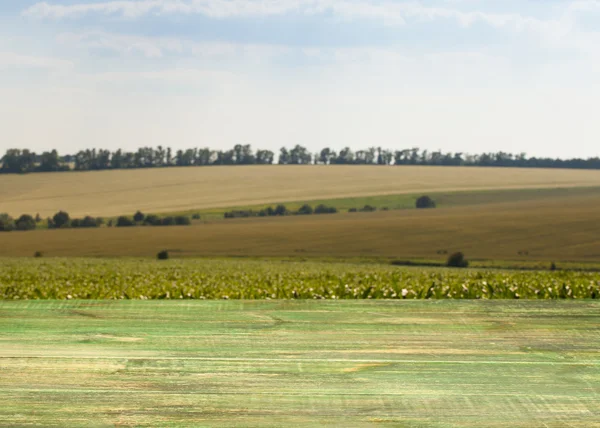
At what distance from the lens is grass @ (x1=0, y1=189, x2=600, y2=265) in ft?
198

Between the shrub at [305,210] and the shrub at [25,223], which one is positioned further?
the shrub at [305,210]

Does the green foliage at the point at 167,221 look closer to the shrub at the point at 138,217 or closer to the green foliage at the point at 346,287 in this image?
the shrub at the point at 138,217

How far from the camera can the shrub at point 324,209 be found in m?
86.1

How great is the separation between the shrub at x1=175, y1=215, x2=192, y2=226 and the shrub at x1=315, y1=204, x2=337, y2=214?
15016 millimetres

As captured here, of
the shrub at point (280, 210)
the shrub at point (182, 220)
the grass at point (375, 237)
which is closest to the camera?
the grass at point (375, 237)

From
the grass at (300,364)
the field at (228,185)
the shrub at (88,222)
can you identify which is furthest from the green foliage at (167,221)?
the grass at (300,364)

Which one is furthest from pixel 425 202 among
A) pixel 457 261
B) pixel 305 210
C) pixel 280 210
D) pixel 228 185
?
pixel 457 261

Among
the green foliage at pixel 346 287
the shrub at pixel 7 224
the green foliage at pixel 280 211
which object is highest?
the green foliage at pixel 346 287

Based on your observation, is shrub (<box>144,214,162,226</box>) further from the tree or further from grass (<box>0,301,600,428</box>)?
grass (<box>0,301,600,428</box>)

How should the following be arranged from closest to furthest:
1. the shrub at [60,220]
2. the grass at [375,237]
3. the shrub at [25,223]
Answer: the grass at [375,237], the shrub at [25,223], the shrub at [60,220]

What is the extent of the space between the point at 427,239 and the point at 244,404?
65476 millimetres

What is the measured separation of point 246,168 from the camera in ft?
369

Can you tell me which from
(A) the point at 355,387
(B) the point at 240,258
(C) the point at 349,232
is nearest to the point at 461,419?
(A) the point at 355,387

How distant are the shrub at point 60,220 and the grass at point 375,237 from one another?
3.28 m
